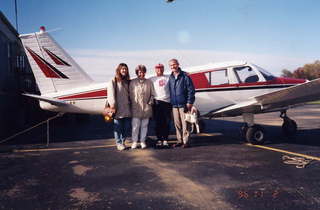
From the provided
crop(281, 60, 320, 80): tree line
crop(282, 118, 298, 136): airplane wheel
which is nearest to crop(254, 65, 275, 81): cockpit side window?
crop(282, 118, 298, 136): airplane wheel

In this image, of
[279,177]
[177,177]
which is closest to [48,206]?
[177,177]

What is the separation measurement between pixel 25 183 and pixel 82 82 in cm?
465

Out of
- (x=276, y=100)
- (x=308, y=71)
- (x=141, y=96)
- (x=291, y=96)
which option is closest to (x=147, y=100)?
(x=141, y=96)

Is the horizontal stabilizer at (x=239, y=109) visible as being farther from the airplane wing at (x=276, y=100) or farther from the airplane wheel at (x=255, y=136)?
the airplane wheel at (x=255, y=136)

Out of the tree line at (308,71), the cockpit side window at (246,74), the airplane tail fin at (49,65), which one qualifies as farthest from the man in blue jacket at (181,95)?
the tree line at (308,71)

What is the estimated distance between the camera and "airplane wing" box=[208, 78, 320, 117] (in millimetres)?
6574

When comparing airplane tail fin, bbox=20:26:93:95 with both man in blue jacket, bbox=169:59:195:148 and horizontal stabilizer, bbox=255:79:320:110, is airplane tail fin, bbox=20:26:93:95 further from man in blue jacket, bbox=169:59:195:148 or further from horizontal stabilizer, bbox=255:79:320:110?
horizontal stabilizer, bbox=255:79:320:110

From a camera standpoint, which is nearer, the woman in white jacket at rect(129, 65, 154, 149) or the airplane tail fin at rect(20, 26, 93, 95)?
the woman in white jacket at rect(129, 65, 154, 149)

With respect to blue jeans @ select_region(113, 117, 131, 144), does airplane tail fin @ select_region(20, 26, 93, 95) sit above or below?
above

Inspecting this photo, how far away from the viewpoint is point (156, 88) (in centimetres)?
749

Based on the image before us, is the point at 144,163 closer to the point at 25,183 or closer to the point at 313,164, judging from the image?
the point at 25,183

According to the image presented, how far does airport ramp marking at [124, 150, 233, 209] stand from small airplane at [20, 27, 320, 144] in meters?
3.22

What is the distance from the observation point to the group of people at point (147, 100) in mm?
7007

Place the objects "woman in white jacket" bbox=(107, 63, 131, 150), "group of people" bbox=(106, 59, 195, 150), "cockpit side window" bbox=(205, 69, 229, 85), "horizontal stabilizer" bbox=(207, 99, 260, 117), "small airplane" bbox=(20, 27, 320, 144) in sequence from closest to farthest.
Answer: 1. "woman in white jacket" bbox=(107, 63, 131, 150)
2. "group of people" bbox=(106, 59, 195, 150)
3. "horizontal stabilizer" bbox=(207, 99, 260, 117)
4. "small airplane" bbox=(20, 27, 320, 144)
5. "cockpit side window" bbox=(205, 69, 229, 85)
